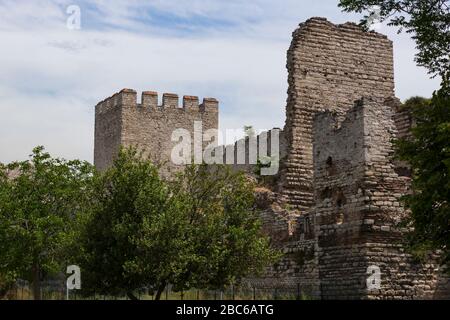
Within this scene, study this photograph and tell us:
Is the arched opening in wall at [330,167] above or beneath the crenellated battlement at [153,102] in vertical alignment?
beneath

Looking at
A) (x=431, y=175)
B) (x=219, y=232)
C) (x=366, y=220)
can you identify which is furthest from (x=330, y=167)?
(x=431, y=175)

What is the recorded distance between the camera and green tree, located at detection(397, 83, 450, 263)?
62.0ft

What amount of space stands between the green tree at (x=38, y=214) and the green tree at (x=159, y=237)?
4.35m

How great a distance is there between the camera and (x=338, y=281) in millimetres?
25594

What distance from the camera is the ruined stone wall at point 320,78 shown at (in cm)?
3200

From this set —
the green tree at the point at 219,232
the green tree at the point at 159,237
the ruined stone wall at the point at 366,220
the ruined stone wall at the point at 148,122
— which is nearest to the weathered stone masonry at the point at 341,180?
the ruined stone wall at the point at 366,220

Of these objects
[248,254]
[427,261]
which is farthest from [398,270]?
[248,254]

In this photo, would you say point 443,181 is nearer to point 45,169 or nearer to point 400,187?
point 400,187

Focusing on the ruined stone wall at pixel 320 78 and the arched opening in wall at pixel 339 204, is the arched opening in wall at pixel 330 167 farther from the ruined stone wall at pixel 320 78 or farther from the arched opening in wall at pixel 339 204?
the ruined stone wall at pixel 320 78

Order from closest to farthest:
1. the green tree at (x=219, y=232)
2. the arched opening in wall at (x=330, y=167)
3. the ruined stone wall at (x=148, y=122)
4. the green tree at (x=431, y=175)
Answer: the green tree at (x=431, y=175)
the green tree at (x=219, y=232)
the arched opening in wall at (x=330, y=167)
the ruined stone wall at (x=148, y=122)

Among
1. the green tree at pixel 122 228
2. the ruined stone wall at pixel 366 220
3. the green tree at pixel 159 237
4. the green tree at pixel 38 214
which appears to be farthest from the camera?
the green tree at pixel 38 214

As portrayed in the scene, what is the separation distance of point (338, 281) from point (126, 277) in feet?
19.7

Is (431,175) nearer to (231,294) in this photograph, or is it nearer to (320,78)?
(231,294)

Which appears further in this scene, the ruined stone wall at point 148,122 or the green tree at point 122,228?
the ruined stone wall at point 148,122
